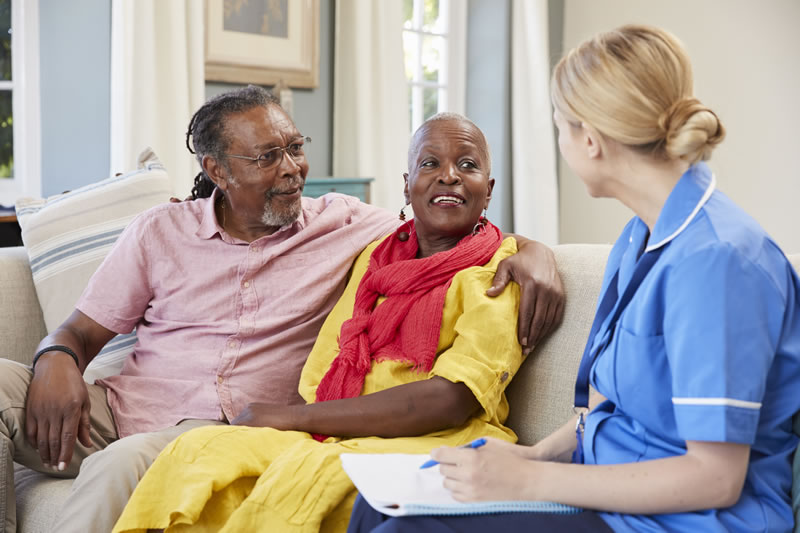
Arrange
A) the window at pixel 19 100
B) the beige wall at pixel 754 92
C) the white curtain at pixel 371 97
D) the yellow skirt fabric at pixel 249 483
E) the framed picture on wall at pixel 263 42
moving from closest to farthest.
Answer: the yellow skirt fabric at pixel 249 483
the window at pixel 19 100
the framed picture on wall at pixel 263 42
the white curtain at pixel 371 97
the beige wall at pixel 754 92

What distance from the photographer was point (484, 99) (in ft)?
17.1

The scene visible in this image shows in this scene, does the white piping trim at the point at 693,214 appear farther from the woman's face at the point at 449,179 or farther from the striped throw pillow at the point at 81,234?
the striped throw pillow at the point at 81,234

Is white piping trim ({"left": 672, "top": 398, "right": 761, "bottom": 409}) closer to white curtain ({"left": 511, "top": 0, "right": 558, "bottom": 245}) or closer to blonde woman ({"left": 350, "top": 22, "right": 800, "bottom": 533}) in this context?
blonde woman ({"left": 350, "top": 22, "right": 800, "bottom": 533})

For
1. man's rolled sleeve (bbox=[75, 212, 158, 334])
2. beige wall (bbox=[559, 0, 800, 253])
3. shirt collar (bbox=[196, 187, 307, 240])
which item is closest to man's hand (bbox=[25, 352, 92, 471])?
man's rolled sleeve (bbox=[75, 212, 158, 334])

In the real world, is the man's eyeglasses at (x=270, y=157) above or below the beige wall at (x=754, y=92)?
below

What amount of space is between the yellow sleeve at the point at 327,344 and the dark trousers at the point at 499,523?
68 centimetres

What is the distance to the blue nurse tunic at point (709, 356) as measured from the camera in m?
0.96

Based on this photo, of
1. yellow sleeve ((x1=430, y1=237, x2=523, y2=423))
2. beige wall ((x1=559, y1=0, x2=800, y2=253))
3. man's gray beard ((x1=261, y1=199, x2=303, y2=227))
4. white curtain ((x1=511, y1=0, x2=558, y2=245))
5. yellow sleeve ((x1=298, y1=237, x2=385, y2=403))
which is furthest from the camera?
white curtain ((x1=511, y1=0, x2=558, y2=245))

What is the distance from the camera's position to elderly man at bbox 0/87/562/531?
6.15 ft

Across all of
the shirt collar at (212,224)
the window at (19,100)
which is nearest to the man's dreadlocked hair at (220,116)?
the shirt collar at (212,224)

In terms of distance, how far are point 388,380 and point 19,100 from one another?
2392 mm

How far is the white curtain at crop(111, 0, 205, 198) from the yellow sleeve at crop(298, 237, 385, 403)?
1784 mm

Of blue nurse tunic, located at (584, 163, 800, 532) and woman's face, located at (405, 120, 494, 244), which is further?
woman's face, located at (405, 120, 494, 244)

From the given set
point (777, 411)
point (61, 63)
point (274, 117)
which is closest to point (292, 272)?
point (274, 117)
